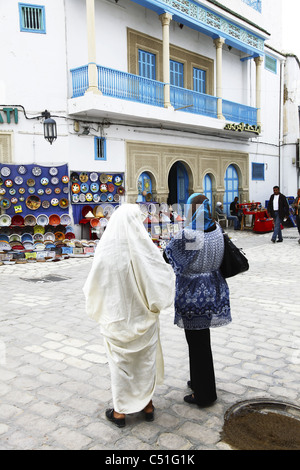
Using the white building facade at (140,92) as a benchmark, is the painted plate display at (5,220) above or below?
below

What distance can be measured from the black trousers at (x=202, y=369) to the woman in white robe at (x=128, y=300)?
38cm

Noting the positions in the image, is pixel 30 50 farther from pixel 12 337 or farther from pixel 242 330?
pixel 242 330

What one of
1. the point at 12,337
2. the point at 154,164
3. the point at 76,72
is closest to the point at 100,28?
the point at 76,72

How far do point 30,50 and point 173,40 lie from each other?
230 inches

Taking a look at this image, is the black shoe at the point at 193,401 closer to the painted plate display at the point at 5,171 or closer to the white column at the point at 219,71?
the painted plate display at the point at 5,171

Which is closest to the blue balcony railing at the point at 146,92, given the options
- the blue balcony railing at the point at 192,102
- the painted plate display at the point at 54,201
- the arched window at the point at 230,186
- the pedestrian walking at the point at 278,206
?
the blue balcony railing at the point at 192,102

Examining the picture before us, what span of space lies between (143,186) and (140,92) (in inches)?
114

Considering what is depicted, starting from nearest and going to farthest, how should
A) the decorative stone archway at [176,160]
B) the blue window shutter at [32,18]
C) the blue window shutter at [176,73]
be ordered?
the blue window shutter at [32,18] → the decorative stone archway at [176,160] → the blue window shutter at [176,73]

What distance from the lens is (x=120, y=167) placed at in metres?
12.1

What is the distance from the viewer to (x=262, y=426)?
2.71 m

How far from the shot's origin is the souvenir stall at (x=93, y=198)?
1083 cm

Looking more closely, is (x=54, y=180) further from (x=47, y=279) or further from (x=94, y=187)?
(x=47, y=279)

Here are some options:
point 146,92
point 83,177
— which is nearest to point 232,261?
point 83,177
